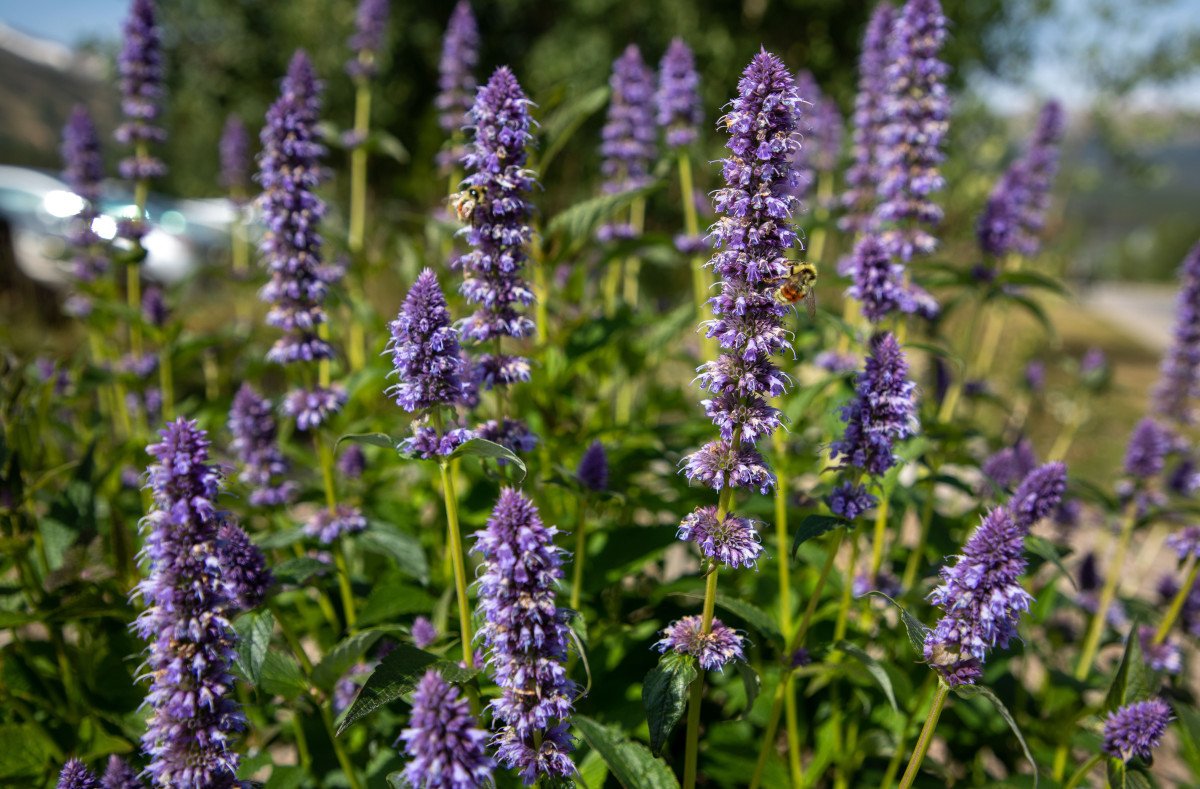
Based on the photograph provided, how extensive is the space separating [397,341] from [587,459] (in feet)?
2.84

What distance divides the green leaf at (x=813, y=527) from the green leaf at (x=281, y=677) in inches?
65.1

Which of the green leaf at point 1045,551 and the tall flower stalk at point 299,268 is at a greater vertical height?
the tall flower stalk at point 299,268

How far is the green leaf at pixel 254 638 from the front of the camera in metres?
2.27

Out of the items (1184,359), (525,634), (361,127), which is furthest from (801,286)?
(361,127)

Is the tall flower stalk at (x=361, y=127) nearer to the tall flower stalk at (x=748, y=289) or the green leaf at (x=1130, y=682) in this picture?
the tall flower stalk at (x=748, y=289)

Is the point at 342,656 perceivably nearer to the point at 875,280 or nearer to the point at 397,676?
the point at 397,676

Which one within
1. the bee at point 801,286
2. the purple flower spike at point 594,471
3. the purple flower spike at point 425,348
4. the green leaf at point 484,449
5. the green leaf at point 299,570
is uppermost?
the bee at point 801,286

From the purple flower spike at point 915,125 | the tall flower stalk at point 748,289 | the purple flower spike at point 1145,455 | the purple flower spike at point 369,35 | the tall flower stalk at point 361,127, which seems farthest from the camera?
the purple flower spike at point 369,35

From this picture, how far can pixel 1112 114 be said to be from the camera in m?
22.3

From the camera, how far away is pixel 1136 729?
7.59 feet

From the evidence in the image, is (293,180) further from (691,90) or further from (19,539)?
(691,90)

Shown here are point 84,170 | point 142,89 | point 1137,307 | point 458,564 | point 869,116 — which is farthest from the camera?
point 1137,307

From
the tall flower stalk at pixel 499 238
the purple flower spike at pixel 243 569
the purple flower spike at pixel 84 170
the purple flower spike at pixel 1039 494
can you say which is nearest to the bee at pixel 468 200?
the tall flower stalk at pixel 499 238

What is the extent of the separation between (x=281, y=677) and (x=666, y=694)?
1327 millimetres
